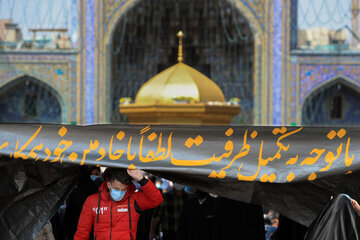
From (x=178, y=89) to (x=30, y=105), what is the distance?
7.05 meters

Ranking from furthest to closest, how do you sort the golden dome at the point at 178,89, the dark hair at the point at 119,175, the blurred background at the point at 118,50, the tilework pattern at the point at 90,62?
the tilework pattern at the point at 90,62
the blurred background at the point at 118,50
the golden dome at the point at 178,89
the dark hair at the point at 119,175

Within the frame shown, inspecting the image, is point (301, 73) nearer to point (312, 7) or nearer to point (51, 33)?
point (312, 7)

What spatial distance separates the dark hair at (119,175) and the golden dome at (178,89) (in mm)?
6929

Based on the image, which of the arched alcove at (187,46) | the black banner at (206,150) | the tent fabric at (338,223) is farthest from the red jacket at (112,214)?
the arched alcove at (187,46)

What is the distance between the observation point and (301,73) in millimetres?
14984

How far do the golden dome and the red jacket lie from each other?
6.94 metres

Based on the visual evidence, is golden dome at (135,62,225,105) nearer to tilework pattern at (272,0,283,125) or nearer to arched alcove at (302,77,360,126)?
tilework pattern at (272,0,283,125)

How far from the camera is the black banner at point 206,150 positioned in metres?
3.12

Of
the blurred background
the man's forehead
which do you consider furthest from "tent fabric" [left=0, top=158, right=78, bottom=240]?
the blurred background

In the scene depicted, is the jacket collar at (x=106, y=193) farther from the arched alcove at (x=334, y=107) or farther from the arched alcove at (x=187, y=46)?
the arched alcove at (x=334, y=107)

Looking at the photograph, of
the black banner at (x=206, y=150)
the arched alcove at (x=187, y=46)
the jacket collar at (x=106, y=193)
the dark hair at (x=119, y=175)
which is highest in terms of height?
the arched alcove at (x=187, y=46)

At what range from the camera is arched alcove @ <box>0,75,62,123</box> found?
1611cm

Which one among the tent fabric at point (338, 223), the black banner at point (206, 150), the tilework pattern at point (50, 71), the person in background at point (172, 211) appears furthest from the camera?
the tilework pattern at point (50, 71)

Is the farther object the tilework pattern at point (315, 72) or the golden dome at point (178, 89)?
the tilework pattern at point (315, 72)
